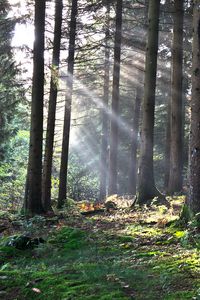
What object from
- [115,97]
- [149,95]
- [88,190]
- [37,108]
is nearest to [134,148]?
[88,190]

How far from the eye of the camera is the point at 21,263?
22.0 feet

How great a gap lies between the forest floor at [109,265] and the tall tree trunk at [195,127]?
0.68 meters

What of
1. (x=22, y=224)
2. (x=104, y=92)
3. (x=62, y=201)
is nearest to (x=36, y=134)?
(x=22, y=224)

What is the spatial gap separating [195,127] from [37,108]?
6801mm

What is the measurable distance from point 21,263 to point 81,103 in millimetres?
30491

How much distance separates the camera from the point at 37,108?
13.6 metres

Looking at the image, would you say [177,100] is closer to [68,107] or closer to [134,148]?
[68,107]

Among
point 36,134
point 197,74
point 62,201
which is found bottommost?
point 62,201

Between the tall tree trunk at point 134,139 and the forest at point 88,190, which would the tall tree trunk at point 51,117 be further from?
the tall tree trunk at point 134,139

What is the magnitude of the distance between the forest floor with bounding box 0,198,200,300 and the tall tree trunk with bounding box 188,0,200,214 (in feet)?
2.23

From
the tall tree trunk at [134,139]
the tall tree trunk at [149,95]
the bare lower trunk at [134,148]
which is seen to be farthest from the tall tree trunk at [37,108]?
the bare lower trunk at [134,148]

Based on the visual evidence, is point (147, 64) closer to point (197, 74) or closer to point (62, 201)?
point (197, 74)

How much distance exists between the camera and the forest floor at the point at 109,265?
476 centimetres

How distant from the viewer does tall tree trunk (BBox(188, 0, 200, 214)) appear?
7.96m
